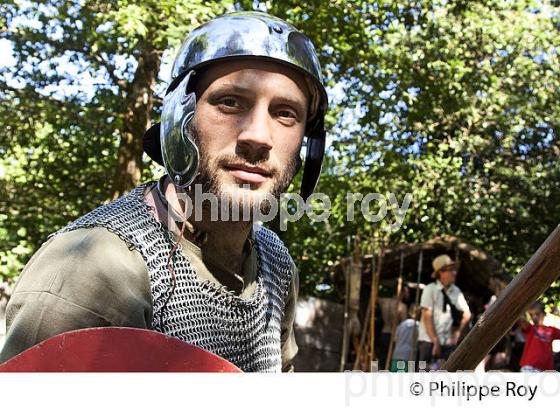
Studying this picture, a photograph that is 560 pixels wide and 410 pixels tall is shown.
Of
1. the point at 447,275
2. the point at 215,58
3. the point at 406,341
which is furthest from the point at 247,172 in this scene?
the point at 406,341

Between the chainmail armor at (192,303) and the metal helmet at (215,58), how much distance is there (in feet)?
0.51

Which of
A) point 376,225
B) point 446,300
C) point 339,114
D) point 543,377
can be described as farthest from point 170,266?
point 376,225

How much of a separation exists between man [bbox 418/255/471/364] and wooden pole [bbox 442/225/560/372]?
6374mm

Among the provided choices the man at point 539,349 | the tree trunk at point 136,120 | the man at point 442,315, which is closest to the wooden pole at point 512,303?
the man at point 539,349

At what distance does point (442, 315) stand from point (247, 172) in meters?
6.32

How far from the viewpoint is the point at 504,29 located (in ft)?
44.9

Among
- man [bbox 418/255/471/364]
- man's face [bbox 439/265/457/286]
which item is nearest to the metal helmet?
man [bbox 418/255/471/364]

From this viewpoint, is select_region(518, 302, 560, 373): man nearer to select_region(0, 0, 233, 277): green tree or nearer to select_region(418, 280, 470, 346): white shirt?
select_region(418, 280, 470, 346): white shirt

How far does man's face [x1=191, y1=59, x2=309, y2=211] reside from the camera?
6.13ft

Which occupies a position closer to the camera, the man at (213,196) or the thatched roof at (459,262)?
the man at (213,196)

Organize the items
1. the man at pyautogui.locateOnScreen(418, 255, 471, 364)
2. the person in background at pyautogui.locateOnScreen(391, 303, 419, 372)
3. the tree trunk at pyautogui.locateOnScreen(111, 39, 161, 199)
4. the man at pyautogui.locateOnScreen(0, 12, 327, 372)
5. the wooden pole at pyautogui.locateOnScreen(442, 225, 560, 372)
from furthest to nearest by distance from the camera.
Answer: the person in background at pyautogui.locateOnScreen(391, 303, 419, 372) → the tree trunk at pyautogui.locateOnScreen(111, 39, 161, 199) → the man at pyautogui.locateOnScreen(418, 255, 471, 364) → the man at pyautogui.locateOnScreen(0, 12, 327, 372) → the wooden pole at pyautogui.locateOnScreen(442, 225, 560, 372)

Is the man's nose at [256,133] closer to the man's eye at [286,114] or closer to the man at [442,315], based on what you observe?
the man's eye at [286,114]

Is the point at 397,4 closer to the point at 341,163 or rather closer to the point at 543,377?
the point at 341,163

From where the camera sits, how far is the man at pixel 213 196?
176 cm
